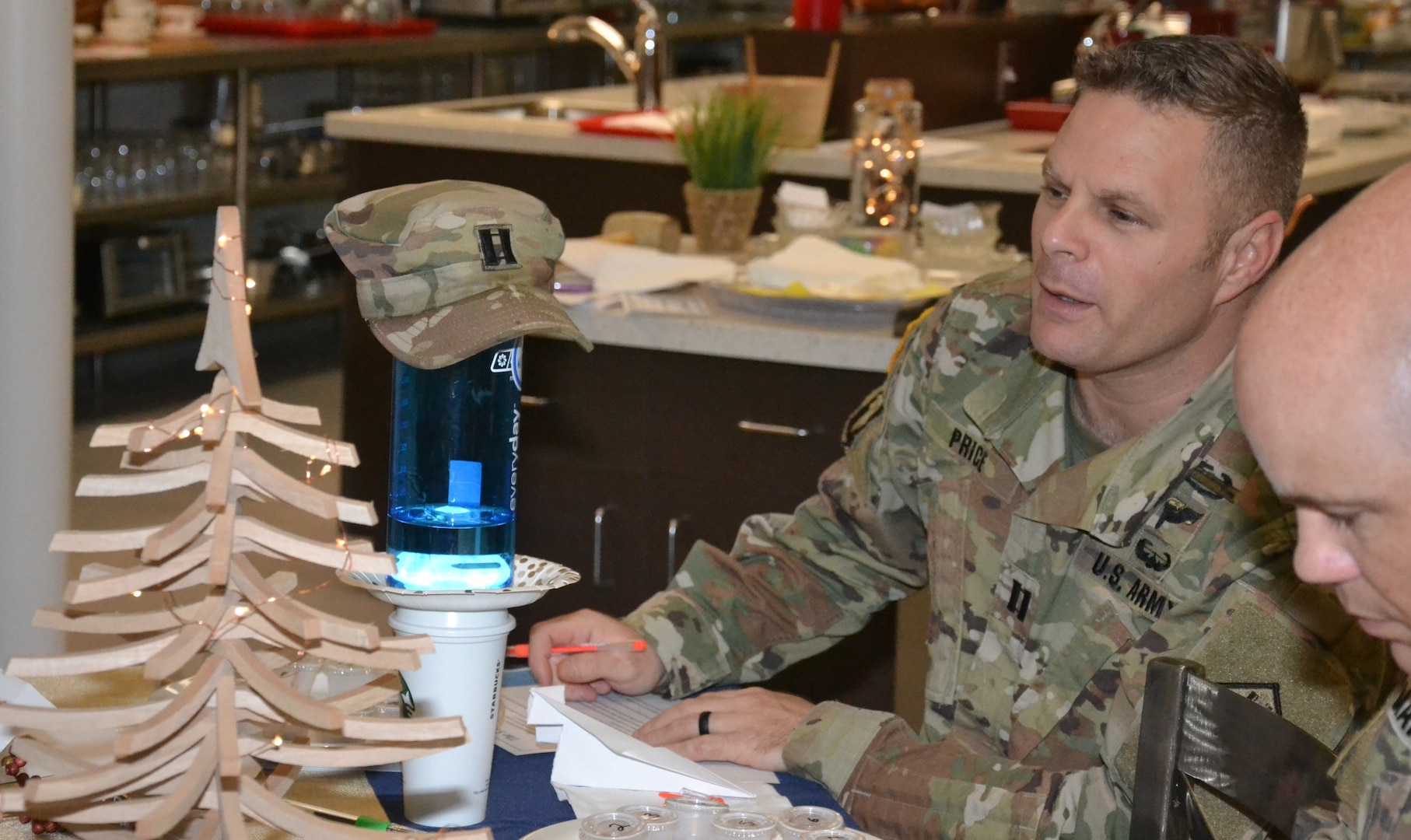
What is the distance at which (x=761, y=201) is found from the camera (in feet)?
14.8

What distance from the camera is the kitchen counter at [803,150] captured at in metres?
4.24

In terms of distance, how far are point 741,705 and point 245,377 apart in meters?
0.70

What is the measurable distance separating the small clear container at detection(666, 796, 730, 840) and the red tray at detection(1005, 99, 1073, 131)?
13.2ft

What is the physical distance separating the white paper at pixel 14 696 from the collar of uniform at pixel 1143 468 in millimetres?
997

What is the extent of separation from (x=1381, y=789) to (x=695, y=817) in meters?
0.52

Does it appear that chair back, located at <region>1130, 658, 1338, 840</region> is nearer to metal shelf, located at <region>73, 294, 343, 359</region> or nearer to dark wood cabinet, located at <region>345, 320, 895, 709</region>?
dark wood cabinet, located at <region>345, 320, 895, 709</region>

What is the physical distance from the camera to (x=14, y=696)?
1517mm

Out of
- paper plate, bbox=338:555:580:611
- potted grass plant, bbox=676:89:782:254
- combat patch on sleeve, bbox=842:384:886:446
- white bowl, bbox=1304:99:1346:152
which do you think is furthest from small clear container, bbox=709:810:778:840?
white bowl, bbox=1304:99:1346:152

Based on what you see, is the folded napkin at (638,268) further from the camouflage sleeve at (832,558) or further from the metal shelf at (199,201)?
the metal shelf at (199,201)

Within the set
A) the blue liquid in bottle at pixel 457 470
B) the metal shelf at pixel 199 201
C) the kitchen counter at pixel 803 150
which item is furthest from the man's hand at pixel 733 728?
the metal shelf at pixel 199 201

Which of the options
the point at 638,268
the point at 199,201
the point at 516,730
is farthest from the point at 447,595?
the point at 199,201

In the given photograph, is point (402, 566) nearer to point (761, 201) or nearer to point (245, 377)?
point (245, 377)

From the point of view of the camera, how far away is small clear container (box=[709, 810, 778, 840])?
133 cm

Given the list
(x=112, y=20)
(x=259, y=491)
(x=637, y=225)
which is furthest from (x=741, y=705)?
(x=112, y=20)
